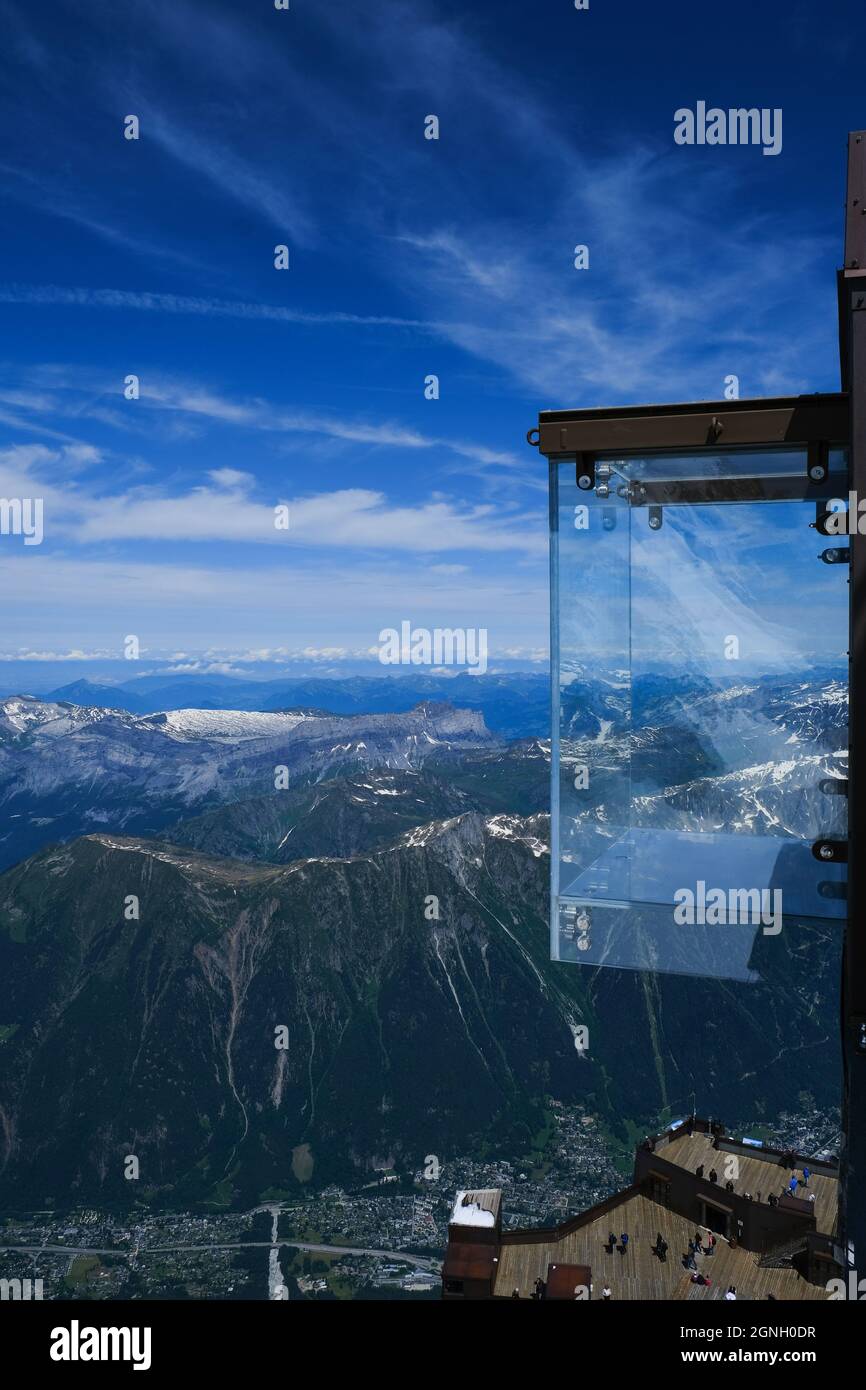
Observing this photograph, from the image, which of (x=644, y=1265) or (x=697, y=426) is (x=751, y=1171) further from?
(x=697, y=426)

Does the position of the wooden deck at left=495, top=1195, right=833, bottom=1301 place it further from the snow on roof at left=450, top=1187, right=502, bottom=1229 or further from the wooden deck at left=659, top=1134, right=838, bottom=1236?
the wooden deck at left=659, top=1134, right=838, bottom=1236

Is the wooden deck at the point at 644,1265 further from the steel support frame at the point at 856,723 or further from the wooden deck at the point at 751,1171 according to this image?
the steel support frame at the point at 856,723

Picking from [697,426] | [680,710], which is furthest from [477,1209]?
[697,426]

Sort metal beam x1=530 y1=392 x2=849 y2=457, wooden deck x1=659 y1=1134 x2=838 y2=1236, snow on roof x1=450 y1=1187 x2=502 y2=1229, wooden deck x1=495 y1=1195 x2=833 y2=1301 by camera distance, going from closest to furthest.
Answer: metal beam x1=530 y1=392 x2=849 y2=457
wooden deck x1=495 y1=1195 x2=833 y2=1301
snow on roof x1=450 y1=1187 x2=502 y2=1229
wooden deck x1=659 y1=1134 x2=838 y2=1236

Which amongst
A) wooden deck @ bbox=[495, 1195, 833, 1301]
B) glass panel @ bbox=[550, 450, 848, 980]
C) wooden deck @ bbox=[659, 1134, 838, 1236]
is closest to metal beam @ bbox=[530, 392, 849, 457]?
glass panel @ bbox=[550, 450, 848, 980]
